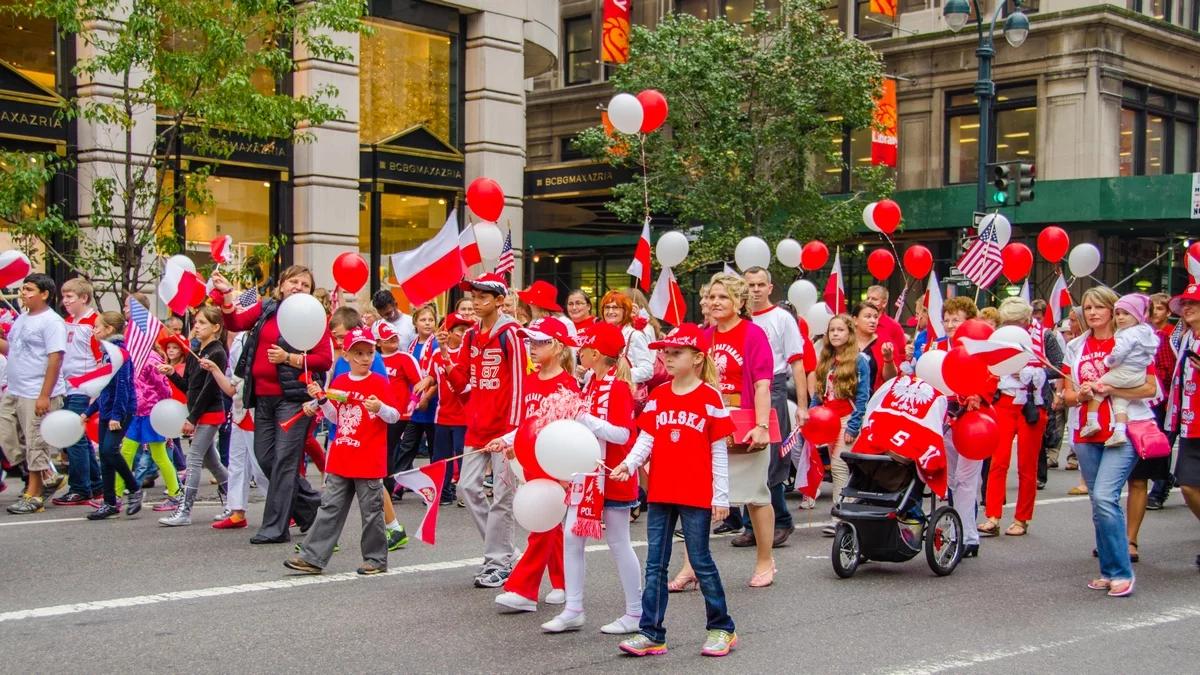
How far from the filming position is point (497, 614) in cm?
756

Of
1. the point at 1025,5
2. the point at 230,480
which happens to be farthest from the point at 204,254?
the point at 1025,5

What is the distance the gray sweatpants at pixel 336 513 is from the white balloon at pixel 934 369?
3778 millimetres

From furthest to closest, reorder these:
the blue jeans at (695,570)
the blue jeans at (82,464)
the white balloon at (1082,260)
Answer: the white balloon at (1082,260), the blue jeans at (82,464), the blue jeans at (695,570)

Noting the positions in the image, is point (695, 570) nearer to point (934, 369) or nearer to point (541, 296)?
point (541, 296)

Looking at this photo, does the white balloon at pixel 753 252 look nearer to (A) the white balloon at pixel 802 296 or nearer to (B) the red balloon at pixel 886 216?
(A) the white balloon at pixel 802 296

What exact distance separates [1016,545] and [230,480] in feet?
21.1

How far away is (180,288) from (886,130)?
2421 centimetres

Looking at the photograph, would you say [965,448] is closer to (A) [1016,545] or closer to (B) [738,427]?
(A) [1016,545]

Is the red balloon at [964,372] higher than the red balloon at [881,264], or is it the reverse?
the red balloon at [881,264]

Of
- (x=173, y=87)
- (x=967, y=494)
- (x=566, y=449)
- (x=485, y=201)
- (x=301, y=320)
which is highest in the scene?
(x=173, y=87)

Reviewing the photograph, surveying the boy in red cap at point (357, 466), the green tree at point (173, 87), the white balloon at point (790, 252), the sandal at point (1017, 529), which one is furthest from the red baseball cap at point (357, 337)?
the white balloon at point (790, 252)

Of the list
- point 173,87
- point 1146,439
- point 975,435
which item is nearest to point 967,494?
point 975,435

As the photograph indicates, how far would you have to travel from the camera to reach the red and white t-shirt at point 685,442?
6652mm

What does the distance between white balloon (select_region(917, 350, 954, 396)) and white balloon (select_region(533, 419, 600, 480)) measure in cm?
323
